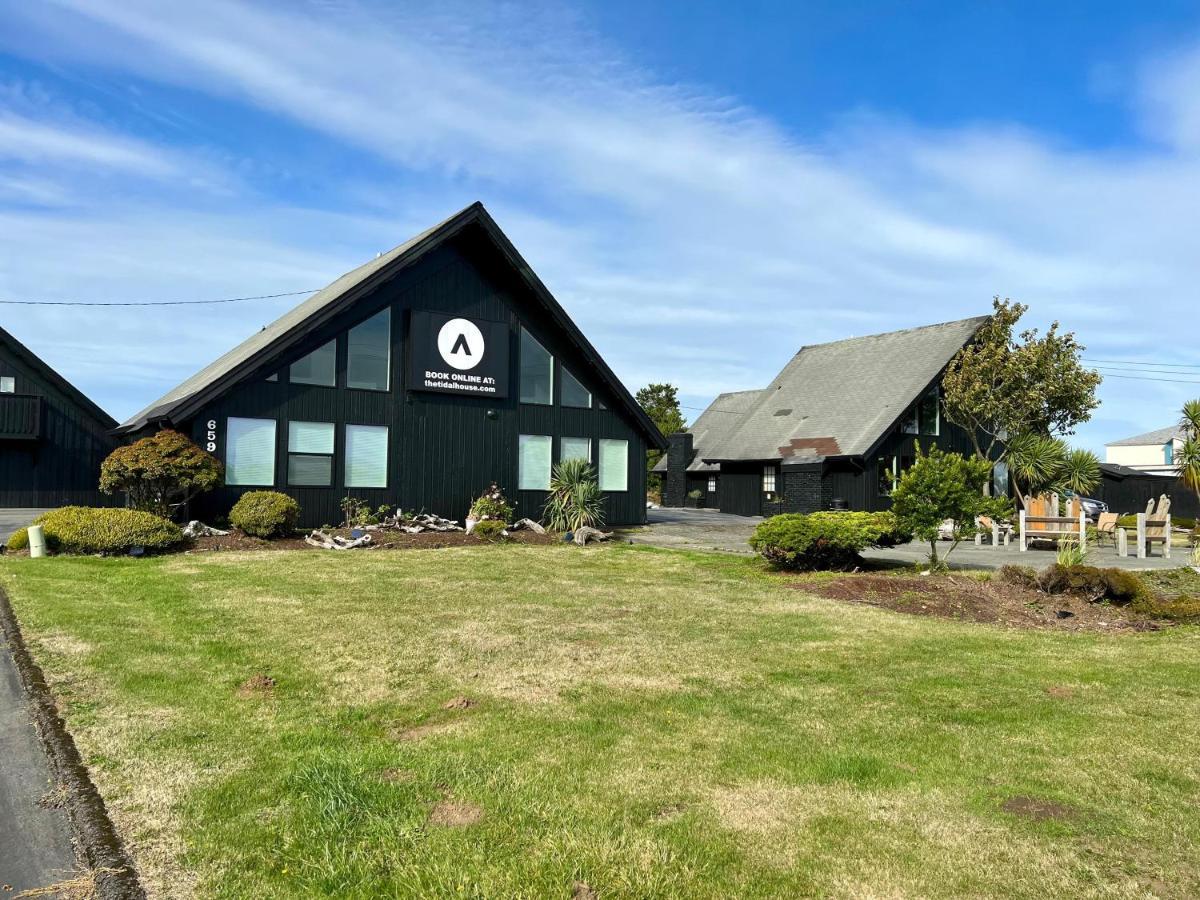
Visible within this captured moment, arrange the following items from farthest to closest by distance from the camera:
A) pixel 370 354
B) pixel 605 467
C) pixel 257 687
A: pixel 605 467
pixel 370 354
pixel 257 687

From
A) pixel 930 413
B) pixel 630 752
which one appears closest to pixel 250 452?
pixel 630 752

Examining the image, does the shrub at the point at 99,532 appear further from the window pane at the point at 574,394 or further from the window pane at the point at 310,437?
the window pane at the point at 574,394

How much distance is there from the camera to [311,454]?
2253cm

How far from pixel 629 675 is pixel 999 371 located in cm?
2768

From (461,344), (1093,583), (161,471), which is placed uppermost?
(461,344)

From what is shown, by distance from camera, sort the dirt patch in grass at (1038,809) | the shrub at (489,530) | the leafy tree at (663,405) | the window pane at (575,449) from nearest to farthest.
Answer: the dirt patch in grass at (1038,809), the shrub at (489,530), the window pane at (575,449), the leafy tree at (663,405)

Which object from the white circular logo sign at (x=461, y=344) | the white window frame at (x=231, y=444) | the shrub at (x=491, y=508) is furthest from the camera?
the white circular logo sign at (x=461, y=344)

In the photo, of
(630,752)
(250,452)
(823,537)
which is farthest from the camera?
(250,452)

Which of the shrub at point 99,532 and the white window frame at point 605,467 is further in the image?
the white window frame at point 605,467

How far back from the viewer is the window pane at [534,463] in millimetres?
25891

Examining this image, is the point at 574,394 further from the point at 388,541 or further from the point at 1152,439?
the point at 1152,439

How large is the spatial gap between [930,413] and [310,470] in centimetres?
2315

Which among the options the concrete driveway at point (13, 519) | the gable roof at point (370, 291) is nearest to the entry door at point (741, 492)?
the gable roof at point (370, 291)

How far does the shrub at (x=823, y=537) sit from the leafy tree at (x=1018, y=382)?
A: 56.2 ft
